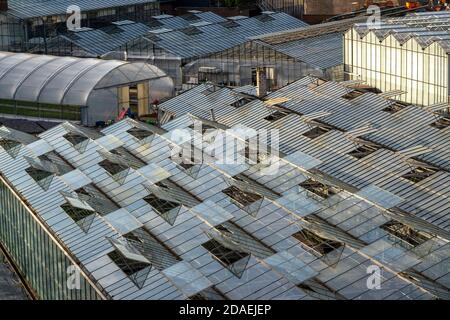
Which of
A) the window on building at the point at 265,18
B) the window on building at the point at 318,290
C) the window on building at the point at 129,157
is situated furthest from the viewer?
the window on building at the point at 265,18

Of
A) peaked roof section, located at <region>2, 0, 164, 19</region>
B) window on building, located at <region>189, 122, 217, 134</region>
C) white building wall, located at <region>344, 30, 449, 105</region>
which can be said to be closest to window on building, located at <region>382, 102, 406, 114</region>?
white building wall, located at <region>344, 30, 449, 105</region>

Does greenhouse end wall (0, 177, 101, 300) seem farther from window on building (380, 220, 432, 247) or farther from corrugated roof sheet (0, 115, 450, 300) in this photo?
window on building (380, 220, 432, 247)

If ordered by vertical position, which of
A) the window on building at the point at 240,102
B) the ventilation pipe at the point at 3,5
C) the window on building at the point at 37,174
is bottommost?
the ventilation pipe at the point at 3,5

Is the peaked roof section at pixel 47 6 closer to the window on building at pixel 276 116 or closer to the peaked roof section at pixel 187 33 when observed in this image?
the peaked roof section at pixel 187 33

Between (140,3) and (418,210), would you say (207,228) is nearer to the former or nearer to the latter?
(418,210)

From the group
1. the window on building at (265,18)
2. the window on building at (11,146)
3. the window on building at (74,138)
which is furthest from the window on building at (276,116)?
the window on building at (265,18)
